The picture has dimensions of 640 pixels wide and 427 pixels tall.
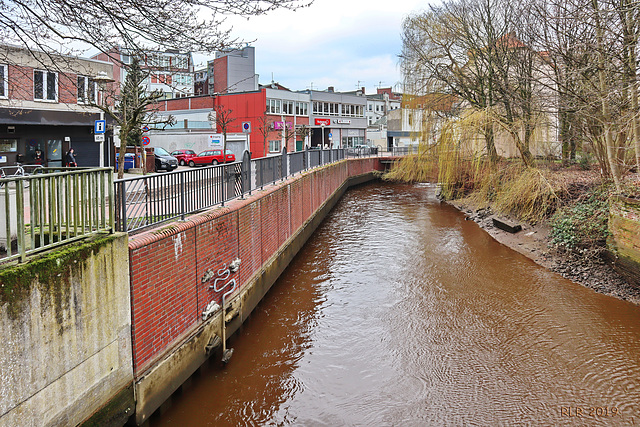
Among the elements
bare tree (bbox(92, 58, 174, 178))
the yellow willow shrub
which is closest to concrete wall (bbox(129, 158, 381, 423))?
bare tree (bbox(92, 58, 174, 178))

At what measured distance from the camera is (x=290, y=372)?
8.33m

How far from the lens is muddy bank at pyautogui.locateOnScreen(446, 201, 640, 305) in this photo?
11809 mm

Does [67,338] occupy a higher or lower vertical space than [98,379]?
higher

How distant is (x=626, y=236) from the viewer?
38.3 ft

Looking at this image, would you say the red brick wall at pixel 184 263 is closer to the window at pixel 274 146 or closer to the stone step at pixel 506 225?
the stone step at pixel 506 225

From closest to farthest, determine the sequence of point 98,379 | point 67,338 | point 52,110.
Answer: point 67,338
point 98,379
point 52,110

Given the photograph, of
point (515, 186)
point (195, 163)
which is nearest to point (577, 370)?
point (515, 186)

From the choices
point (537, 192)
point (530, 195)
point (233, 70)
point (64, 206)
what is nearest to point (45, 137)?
point (64, 206)

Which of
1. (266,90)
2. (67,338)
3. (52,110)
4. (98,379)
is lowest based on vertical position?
(98,379)

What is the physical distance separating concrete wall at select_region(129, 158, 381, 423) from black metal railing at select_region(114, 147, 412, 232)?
0.24m

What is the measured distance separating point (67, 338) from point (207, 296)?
10.9 feet

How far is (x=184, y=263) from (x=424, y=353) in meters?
4.49

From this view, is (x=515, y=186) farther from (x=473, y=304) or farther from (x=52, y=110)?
(x=52, y=110)

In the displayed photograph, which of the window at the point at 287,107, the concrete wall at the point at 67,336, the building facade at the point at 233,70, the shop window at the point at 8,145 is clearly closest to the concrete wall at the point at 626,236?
the concrete wall at the point at 67,336
